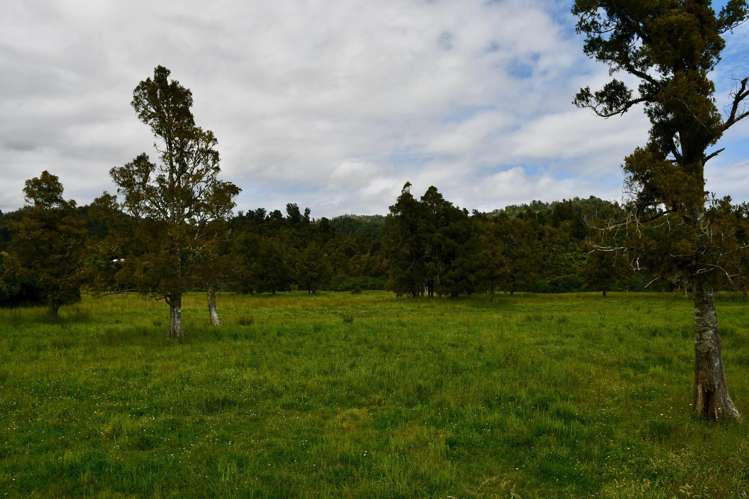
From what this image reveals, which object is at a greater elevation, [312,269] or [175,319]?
[312,269]

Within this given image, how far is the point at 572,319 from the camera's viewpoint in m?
32.6

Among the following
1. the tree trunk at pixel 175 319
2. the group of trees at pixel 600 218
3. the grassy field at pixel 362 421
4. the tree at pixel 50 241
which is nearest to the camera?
the grassy field at pixel 362 421

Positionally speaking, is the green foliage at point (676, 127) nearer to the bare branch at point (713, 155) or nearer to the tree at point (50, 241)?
the bare branch at point (713, 155)

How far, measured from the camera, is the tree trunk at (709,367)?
35.4 feet

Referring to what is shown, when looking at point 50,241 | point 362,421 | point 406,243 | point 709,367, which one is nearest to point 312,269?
point 406,243

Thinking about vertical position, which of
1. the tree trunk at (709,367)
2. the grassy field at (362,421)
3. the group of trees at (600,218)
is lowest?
the grassy field at (362,421)

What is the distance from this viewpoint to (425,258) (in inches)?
2447

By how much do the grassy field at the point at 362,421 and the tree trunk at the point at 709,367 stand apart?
0.51 m

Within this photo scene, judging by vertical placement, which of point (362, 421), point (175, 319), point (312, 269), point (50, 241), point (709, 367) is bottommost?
point (362, 421)

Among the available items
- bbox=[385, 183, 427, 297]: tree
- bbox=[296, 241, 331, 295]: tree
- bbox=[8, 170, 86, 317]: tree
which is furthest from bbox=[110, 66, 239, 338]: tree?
bbox=[296, 241, 331, 295]: tree

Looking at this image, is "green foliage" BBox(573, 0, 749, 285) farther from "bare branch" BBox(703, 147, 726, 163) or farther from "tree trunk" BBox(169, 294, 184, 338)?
"tree trunk" BBox(169, 294, 184, 338)

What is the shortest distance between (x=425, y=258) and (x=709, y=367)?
51272 millimetres

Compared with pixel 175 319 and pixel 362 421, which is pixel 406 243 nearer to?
pixel 175 319

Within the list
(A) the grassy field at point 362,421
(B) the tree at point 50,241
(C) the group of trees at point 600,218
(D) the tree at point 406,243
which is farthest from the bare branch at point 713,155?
(D) the tree at point 406,243
